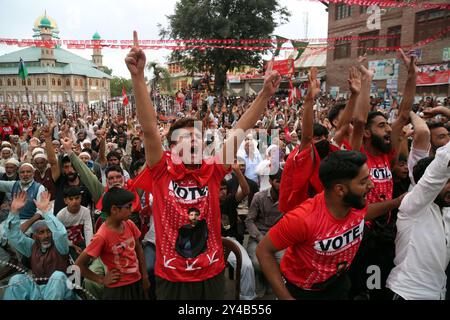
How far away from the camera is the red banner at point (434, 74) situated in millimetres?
19375

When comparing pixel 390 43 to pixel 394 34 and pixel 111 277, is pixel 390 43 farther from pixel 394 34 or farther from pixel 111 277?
pixel 111 277

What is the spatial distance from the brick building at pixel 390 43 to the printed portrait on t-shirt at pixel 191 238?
61.9 ft

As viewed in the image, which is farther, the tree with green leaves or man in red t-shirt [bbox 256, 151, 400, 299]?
the tree with green leaves

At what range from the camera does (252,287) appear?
3.72 metres

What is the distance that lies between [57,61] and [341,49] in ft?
180

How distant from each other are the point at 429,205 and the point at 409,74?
1.53m

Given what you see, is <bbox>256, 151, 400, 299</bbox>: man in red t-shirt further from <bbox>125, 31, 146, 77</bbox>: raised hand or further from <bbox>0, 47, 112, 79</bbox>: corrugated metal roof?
<bbox>0, 47, 112, 79</bbox>: corrugated metal roof

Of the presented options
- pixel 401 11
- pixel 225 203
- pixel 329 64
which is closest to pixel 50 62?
pixel 329 64

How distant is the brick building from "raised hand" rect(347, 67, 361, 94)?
17118 millimetres

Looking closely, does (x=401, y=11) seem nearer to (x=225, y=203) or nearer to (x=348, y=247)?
(x=225, y=203)

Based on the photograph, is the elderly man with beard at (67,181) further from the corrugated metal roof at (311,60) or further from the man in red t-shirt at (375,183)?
the corrugated metal roof at (311,60)

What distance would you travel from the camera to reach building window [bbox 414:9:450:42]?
61.7 ft

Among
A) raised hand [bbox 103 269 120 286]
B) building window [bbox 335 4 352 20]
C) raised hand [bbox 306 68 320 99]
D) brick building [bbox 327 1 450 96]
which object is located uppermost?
building window [bbox 335 4 352 20]

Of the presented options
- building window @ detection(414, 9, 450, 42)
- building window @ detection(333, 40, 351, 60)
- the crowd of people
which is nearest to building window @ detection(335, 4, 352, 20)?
building window @ detection(333, 40, 351, 60)
